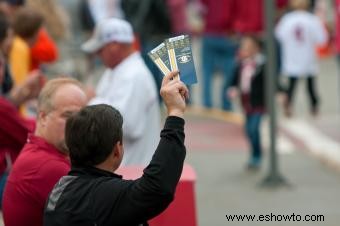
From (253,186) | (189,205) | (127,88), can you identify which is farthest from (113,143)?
(253,186)

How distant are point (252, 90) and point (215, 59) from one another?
5.05m

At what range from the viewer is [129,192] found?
386 centimetres

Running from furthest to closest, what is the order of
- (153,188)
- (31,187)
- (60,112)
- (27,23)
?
(27,23) < (60,112) < (31,187) < (153,188)

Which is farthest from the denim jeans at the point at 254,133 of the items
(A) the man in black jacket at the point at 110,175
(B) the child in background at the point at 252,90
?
(A) the man in black jacket at the point at 110,175

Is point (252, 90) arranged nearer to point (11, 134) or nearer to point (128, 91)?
point (128, 91)

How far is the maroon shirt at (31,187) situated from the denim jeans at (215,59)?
10.7 m

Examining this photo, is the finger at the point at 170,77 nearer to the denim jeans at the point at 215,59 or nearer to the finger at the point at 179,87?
the finger at the point at 179,87

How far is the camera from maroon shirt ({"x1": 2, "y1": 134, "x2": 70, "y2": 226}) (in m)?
4.56

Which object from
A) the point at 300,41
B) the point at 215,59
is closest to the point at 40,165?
the point at 215,59

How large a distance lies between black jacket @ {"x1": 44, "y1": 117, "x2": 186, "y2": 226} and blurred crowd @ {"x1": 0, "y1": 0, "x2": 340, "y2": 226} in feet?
2.01

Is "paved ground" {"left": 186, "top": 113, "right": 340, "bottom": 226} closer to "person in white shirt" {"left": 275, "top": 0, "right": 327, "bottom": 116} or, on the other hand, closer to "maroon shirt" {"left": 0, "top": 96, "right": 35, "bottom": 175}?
"person in white shirt" {"left": 275, "top": 0, "right": 327, "bottom": 116}

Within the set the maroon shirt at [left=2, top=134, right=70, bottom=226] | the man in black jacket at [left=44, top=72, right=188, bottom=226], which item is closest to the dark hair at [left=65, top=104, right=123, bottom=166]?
the man in black jacket at [left=44, top=72, right=188, bottom=226]

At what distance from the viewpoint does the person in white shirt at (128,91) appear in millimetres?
6660

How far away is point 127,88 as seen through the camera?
6695mm
